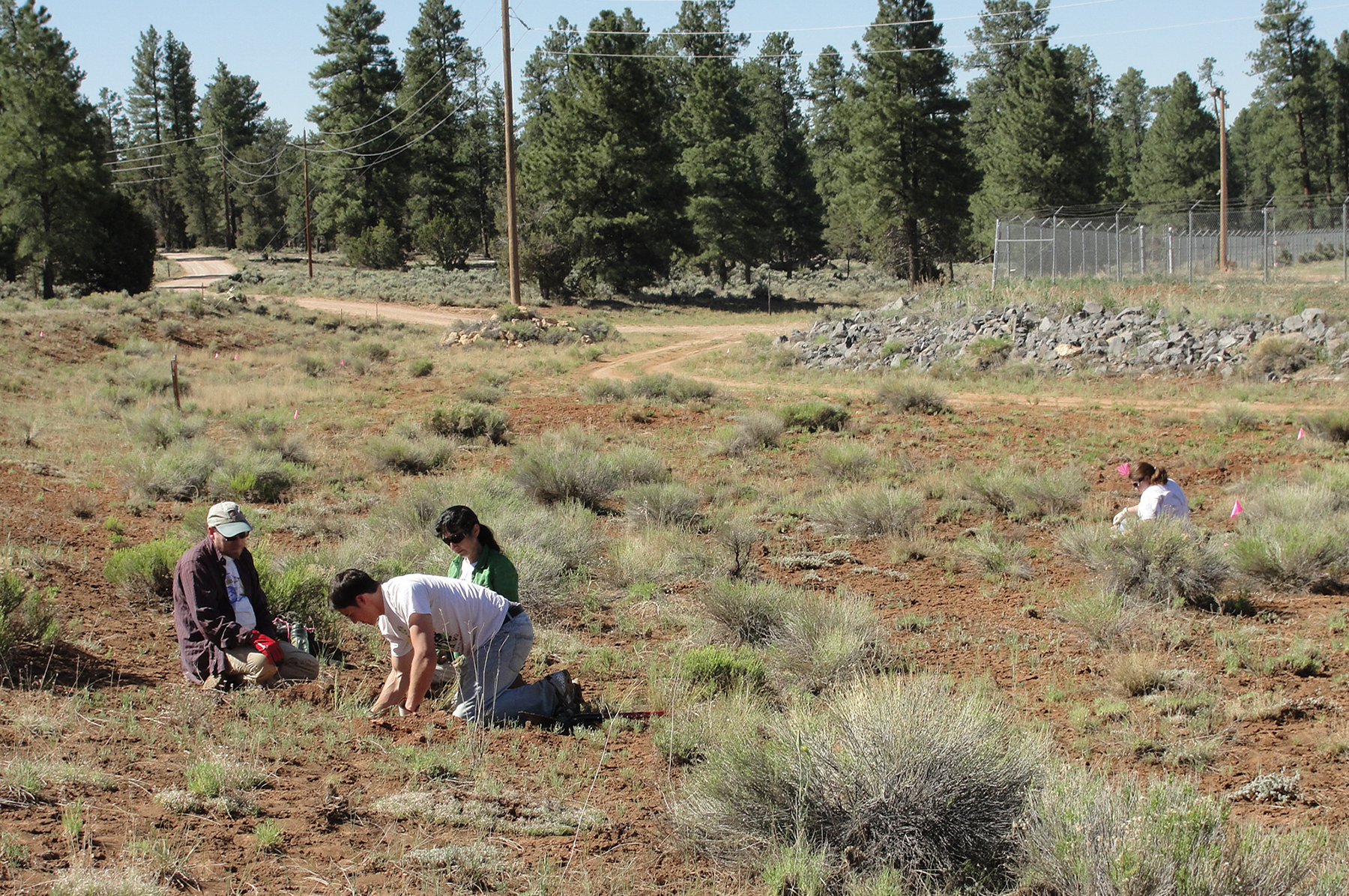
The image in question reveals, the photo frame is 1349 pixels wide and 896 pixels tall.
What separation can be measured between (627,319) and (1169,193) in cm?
3535

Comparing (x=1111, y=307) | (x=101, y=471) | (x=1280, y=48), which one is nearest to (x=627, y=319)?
(x=1111, y=307)

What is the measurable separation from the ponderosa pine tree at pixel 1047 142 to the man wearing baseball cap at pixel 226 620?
147 feet

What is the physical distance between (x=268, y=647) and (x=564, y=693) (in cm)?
171

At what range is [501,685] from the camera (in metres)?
5.82

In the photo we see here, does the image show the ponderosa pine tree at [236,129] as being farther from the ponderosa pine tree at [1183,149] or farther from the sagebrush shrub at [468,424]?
the sagebrush shrub at [468,424]

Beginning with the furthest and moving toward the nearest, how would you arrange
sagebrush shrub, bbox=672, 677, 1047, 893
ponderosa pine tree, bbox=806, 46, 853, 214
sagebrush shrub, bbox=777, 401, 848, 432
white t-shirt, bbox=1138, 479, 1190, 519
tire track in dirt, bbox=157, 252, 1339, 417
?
ponderosa pine tree, bbox=806, 46, 853, 214 → tire track in dirt, bbox=157, 252, 1339, 417 → sagebrush shrub, bbox=777, 401, 848, 432 → white t-shirt, bbox=1138, 479, 1190, 519 → sagebrush shrub, bbox=672, 677, 1047, 893

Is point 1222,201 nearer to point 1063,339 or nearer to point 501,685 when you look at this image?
point 1063,339

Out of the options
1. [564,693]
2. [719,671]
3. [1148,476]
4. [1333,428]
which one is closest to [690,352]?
[1333,428]

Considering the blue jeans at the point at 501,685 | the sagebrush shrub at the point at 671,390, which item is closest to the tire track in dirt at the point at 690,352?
the sagebrush shrub at the point at 671,390

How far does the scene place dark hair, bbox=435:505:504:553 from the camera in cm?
611

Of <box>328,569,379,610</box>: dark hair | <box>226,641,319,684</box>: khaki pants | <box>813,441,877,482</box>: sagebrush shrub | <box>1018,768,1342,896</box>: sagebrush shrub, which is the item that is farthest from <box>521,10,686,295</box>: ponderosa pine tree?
<box>1018,768,1342,896</box>: sagebrush shrub

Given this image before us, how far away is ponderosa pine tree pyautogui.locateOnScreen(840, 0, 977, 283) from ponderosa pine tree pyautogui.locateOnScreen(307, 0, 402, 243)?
2873 cm

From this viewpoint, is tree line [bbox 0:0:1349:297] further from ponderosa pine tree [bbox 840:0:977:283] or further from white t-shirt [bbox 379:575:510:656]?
white t-shirt [bbox 379:575:510:656]

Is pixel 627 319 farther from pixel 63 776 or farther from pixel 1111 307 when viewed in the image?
pixel 63 776
